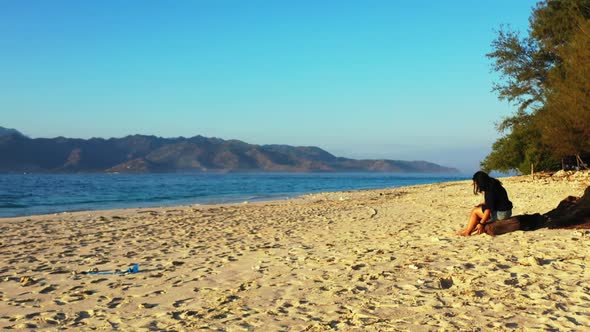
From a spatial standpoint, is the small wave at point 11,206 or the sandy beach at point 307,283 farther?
the small wave at point 11,206

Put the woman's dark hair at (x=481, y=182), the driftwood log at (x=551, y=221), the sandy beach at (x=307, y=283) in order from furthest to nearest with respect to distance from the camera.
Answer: the woman's dark hair at (x=481, y=182) → the driftwood log at (x=551, y=221) → the sandy beach at (x=307, y=283)

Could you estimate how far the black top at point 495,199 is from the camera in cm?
962

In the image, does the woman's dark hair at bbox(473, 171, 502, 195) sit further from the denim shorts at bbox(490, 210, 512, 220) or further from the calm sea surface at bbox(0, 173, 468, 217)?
the calm sea surface at bbox(0, 173, 468, 217)

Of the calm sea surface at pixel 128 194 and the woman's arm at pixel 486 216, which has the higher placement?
the woman's arm at pixel 486 216

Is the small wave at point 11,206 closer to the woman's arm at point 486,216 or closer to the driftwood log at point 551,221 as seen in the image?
the woman's arm at point 486,216

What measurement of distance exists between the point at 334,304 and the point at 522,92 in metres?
30.8

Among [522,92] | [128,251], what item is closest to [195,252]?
[128,251]

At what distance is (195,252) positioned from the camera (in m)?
9.66

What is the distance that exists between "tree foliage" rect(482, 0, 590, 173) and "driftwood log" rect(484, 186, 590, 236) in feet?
40.1

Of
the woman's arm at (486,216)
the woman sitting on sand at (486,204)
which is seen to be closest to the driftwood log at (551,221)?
the woman's arm at (486,216)

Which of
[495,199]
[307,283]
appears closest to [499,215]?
[495,199]

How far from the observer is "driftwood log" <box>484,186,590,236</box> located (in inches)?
368

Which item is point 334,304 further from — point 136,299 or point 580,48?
point 580,48

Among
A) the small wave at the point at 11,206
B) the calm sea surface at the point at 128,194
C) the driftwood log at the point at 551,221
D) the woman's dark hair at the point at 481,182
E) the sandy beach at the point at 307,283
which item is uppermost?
the woman's dark hair at the point at 481,182
